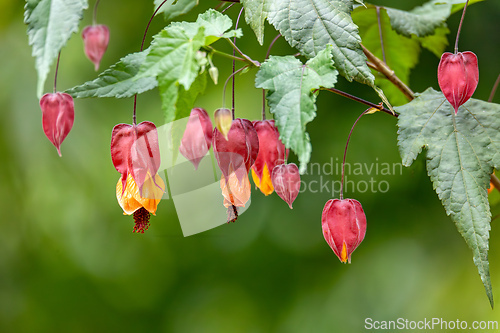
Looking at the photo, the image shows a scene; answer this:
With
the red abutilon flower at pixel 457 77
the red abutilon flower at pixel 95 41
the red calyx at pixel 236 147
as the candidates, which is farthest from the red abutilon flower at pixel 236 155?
the red abutilon flower at pixel 95 41

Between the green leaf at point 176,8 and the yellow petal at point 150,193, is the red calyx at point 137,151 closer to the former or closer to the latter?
the yellow petal at point 150,193

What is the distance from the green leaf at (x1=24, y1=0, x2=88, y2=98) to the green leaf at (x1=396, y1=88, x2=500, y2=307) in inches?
15.4

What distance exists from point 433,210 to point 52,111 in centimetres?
123

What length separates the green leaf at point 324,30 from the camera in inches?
18.7

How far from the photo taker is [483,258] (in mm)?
527

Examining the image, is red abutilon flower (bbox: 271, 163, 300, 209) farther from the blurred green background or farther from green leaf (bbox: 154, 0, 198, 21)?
the blurred green background

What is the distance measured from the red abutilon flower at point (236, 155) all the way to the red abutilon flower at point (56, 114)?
0.17m

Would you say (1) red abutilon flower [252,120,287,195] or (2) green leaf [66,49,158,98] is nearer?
(2) green leaf [66,49,158,98]

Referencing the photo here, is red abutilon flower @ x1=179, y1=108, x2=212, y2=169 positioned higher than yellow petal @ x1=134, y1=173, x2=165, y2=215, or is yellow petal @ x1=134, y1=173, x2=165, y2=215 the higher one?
red abutilon flower @ x1=179, y1=108, x2=212, y2=169

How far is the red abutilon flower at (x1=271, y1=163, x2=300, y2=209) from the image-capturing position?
0.61 metres

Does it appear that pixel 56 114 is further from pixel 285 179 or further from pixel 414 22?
pixel 414 22

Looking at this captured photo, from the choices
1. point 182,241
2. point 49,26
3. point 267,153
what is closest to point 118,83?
point 49,26

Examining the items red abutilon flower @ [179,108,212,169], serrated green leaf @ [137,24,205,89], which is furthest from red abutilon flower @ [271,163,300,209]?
serrated green leaf @ [137,24,205,89]

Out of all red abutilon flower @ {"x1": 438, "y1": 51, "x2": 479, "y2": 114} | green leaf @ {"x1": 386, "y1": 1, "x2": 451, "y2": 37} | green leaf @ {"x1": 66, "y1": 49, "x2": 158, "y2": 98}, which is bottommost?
red abutilon flower @ {"x1": 438, "y1": 51, "x2": 479, "y2": 114}
